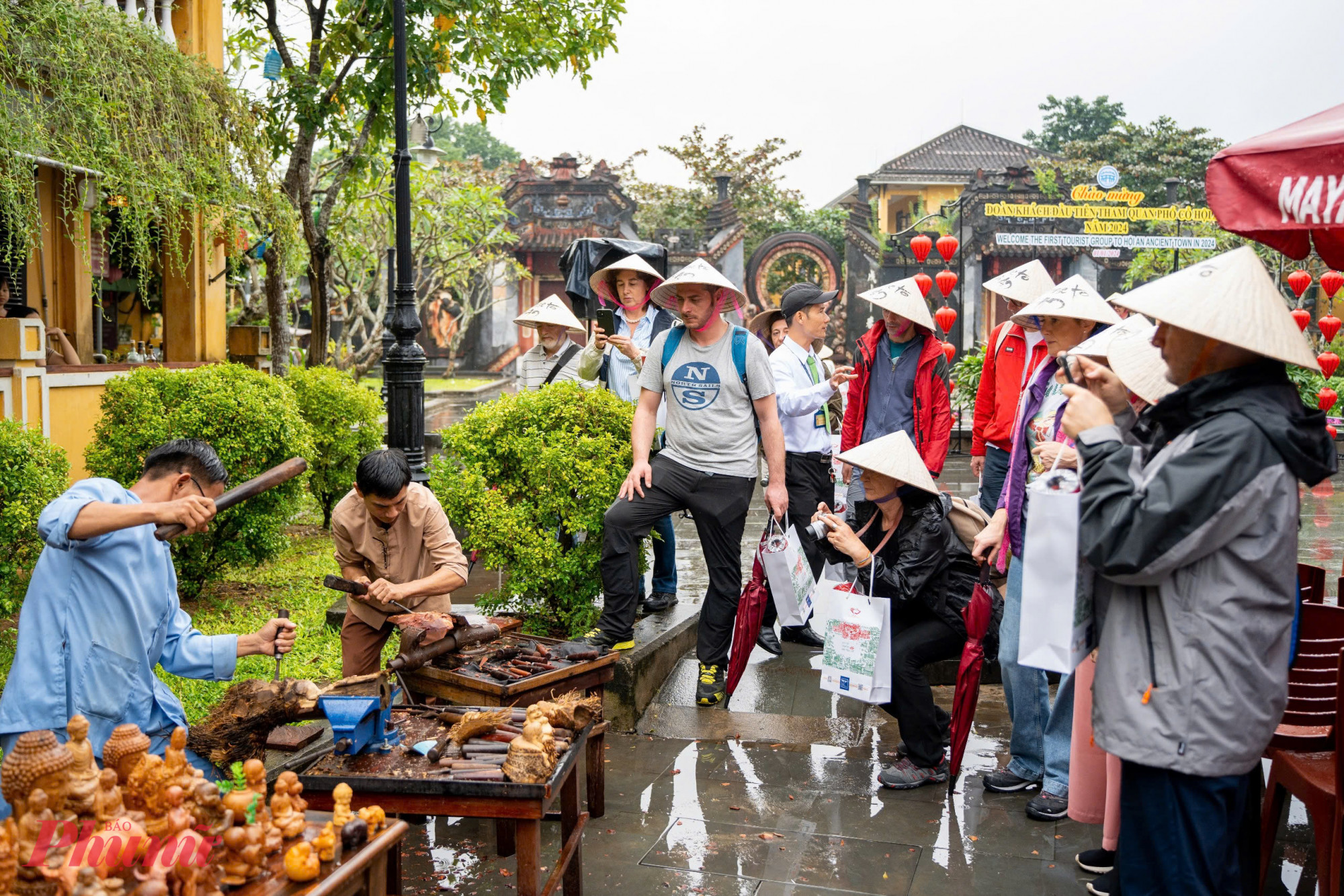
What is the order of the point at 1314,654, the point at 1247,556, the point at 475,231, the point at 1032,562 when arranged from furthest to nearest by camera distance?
the point at 475,231, the point at 1314,654, the point at 1032,562, the point at 1247,556

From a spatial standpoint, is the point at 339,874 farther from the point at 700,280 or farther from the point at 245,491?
the point at 700,280

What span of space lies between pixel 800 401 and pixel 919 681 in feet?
6.56

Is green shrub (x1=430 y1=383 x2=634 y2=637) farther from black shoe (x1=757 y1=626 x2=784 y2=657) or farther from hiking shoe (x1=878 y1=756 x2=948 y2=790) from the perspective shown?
hiking shoe (x1=878 y1=756 x2=948 y2=790)

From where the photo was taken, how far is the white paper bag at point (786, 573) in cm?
513

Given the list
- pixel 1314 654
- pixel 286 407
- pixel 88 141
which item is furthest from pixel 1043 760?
pixel 88 141

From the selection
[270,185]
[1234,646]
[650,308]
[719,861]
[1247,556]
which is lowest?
[719,861]

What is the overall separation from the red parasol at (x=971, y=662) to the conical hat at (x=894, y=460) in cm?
46

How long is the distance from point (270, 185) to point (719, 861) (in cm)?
775

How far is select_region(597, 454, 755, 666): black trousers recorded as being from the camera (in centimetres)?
512

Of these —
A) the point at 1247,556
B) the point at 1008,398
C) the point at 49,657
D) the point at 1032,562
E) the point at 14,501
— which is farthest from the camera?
→ the point at 14,501

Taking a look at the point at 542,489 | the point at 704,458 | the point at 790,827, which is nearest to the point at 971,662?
the point at 790,827

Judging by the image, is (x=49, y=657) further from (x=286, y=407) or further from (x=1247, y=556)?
(x=286, y=407)

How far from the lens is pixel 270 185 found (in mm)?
9469

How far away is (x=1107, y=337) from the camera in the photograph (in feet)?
12.6
